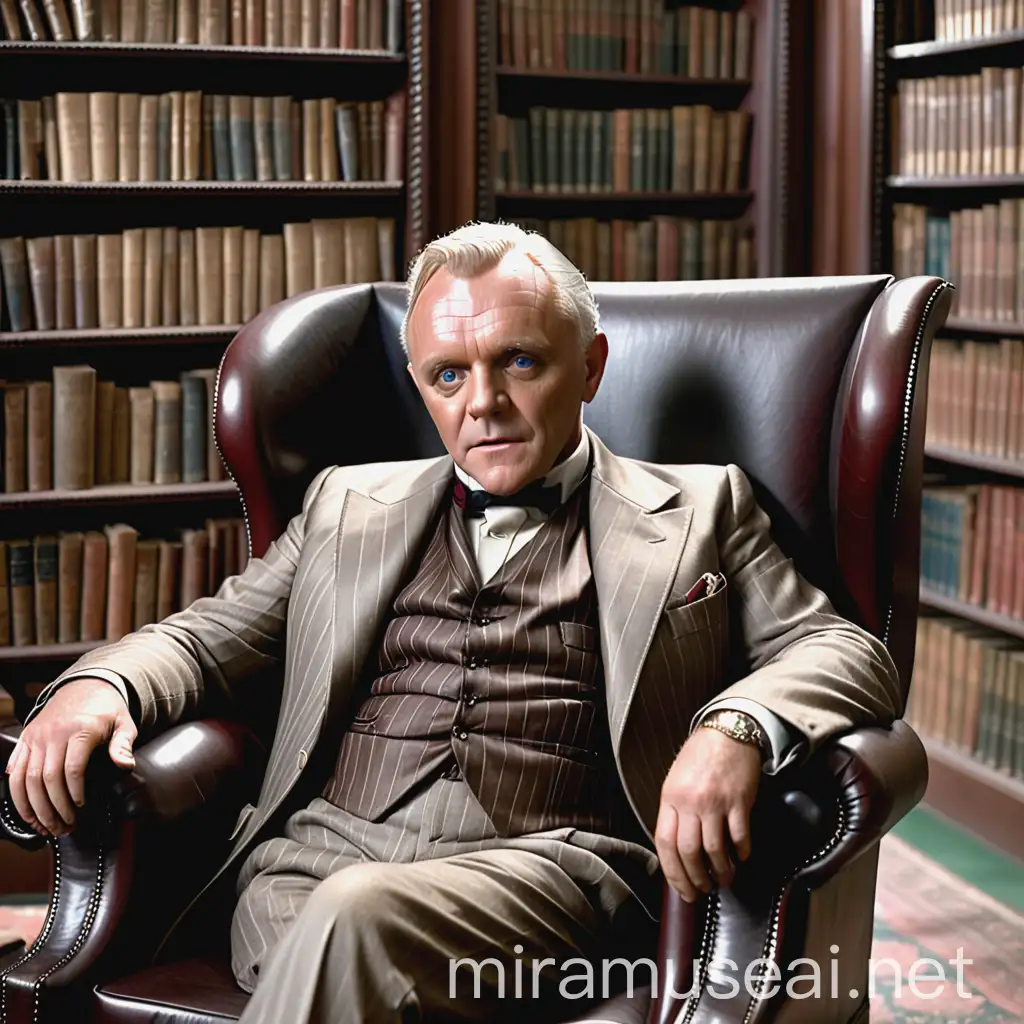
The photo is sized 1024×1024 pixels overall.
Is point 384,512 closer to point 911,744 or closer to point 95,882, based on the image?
point 95,882

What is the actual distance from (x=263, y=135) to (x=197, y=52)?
0.23m

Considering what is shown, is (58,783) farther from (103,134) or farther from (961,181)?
(961,181)

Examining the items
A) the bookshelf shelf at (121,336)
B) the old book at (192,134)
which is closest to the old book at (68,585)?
the bookshelf shelf at (121,336)

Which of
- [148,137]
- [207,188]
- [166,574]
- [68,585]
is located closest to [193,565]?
[166,574]

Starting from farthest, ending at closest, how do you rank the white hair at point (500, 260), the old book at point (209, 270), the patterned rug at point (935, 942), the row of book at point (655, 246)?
the row of book at point (655, 246), the old book at point (209, 270), the patterned rug at point (935, 942), the white hair at point (500, 260)

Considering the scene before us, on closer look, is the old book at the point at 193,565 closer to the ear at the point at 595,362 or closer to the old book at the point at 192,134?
the old book at the point at 192,134

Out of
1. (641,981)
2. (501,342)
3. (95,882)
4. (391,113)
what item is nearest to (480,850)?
(641,981)

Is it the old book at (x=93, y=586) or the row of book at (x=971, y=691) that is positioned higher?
the old book at (x=93, y=586)

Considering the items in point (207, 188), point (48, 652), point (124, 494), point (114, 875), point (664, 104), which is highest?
point (664, 104)

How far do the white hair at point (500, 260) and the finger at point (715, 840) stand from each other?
0.70m

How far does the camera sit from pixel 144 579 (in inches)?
134

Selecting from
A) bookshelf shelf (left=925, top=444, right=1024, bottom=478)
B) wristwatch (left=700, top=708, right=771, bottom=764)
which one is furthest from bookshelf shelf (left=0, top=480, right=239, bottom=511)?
wristwatch (left=700, top=708, right=771, bottom=764)

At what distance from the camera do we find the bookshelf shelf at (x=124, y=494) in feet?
10.7

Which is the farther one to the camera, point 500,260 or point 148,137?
point 148,137
